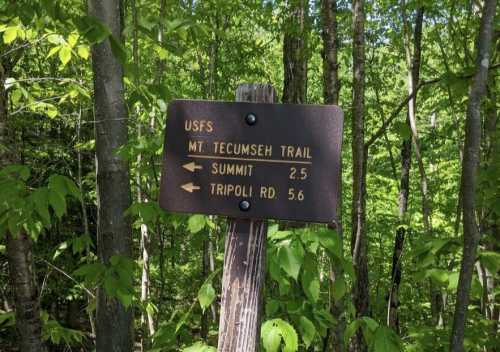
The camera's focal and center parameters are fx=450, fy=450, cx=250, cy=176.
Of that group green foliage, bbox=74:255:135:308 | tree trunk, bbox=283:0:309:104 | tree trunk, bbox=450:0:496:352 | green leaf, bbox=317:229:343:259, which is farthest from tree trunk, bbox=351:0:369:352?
green foliage, bbox=74:255:135:308

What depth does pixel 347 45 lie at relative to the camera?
7.77 metres

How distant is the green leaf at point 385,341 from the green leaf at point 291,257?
63 cm

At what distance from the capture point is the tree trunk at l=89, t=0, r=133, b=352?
99.7 inches

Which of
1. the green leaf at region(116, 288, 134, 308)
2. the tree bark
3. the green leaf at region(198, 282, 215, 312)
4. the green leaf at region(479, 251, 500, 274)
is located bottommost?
the green leaf at region(116, 288, 134, 308)

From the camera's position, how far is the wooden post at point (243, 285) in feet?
5.27

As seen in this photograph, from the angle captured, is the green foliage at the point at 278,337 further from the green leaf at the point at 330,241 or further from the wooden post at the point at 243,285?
the green leaf at the point at 330,241

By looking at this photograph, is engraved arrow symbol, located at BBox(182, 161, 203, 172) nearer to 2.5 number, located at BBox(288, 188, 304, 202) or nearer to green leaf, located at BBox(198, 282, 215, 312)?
2.5 number, located at BBox(288, 188, 304, 202)

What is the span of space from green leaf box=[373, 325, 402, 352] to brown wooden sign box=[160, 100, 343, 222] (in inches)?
33.5

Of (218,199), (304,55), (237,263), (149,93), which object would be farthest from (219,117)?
(304,55)

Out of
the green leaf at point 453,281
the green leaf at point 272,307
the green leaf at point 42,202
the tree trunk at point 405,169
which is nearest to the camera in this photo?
the green leaf at point 42,202

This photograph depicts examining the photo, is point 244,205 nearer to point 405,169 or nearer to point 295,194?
point 295,194

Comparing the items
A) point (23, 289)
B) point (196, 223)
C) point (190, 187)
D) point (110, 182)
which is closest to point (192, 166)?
point (190, 187)

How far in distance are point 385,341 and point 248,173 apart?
1069 mm

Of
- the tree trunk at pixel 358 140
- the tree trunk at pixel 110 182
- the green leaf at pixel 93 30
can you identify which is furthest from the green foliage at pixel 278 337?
the tree trunk at pixel 358 140
